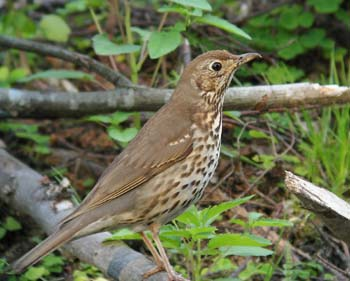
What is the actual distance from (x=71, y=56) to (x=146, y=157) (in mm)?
1781

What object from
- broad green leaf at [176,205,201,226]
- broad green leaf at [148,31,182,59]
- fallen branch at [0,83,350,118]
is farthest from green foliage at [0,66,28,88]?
broad green leaf at [176,205,201,226]

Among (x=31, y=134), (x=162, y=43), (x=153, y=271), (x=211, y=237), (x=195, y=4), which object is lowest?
(x=31, y=134)

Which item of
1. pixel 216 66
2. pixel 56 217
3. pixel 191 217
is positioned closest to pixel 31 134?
pixel 56 217

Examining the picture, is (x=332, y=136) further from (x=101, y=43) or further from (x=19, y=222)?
(x=19, y=222)

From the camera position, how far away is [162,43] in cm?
444

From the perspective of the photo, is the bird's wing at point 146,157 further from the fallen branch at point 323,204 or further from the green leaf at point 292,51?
the green leaf at point 292,51

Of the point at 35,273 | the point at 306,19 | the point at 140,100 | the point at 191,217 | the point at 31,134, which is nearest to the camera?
the point at 191,217

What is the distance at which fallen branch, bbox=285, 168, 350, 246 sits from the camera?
10.6 feet

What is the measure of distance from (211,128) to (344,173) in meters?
1.15

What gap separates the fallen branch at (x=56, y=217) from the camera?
3.82 metres

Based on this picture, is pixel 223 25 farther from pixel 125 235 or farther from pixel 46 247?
pixel 46 247

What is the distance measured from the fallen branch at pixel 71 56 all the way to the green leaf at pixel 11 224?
1.09 meters

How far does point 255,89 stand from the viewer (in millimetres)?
4891

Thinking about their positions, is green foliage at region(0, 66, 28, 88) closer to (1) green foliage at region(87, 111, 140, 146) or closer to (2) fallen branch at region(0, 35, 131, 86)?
(2) fallen branch at region(0, 35, 131, 86)
